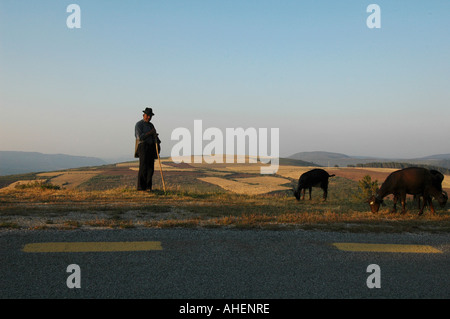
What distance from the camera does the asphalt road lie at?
15.5 ft

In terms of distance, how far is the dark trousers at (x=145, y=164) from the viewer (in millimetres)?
16922

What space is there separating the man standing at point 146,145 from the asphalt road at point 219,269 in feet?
30.6

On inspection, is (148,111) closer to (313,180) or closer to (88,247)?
(313,180)

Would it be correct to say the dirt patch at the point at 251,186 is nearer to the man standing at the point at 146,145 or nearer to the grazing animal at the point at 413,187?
the man standing at the point at 146,145

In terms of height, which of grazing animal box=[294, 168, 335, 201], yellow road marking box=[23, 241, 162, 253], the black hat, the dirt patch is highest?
the black hat

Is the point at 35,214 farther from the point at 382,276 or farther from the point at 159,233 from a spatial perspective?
the point at 382,276

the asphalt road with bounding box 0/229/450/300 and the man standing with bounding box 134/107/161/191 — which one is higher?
the man standing with bounding box 134/107/161/191

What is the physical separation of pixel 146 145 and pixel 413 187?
1114 cm

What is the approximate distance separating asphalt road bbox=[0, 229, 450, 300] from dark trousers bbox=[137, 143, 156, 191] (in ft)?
30.6

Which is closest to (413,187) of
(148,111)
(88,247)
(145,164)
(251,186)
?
(88,247)

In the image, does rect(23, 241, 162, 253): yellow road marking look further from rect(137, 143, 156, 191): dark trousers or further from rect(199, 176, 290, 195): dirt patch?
rect(199, 176, 290, 195): dirt patch

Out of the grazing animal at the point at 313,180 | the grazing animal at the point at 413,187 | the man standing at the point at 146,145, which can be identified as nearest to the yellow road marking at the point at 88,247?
the grazing animal at the point at 413,187

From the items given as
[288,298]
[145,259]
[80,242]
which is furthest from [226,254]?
[80,242]

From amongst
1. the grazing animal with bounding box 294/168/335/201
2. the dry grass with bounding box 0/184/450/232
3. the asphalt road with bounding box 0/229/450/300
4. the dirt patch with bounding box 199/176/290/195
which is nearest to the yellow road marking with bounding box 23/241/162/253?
the asphalt road with bounding box 0/229/450/300
